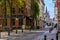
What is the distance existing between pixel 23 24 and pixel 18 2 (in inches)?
1053

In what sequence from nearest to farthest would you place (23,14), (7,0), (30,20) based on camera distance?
(7,0) < (23,14) < (30,20)

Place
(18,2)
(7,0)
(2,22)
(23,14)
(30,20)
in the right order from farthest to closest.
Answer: (30,20), (23,14), (2,22), (18,2), (7,0)

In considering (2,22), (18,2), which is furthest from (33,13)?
(18,2)

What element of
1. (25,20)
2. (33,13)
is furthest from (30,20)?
(25,20)

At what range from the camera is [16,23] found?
66.4m

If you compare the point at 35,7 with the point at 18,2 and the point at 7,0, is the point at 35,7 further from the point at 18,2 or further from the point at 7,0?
the point at 7,0

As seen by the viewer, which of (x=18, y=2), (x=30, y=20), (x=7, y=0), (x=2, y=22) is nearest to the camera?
(x=7, y=0)

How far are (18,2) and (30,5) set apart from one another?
39.2 m

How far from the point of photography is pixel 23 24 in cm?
6769

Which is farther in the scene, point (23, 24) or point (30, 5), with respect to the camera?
point (30, 5)

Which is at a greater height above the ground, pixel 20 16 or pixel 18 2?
pixel 18 2

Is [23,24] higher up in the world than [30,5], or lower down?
lower down

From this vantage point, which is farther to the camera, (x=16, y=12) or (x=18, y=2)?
(x=16, y=12)

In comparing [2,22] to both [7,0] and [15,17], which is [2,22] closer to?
[15,17]
